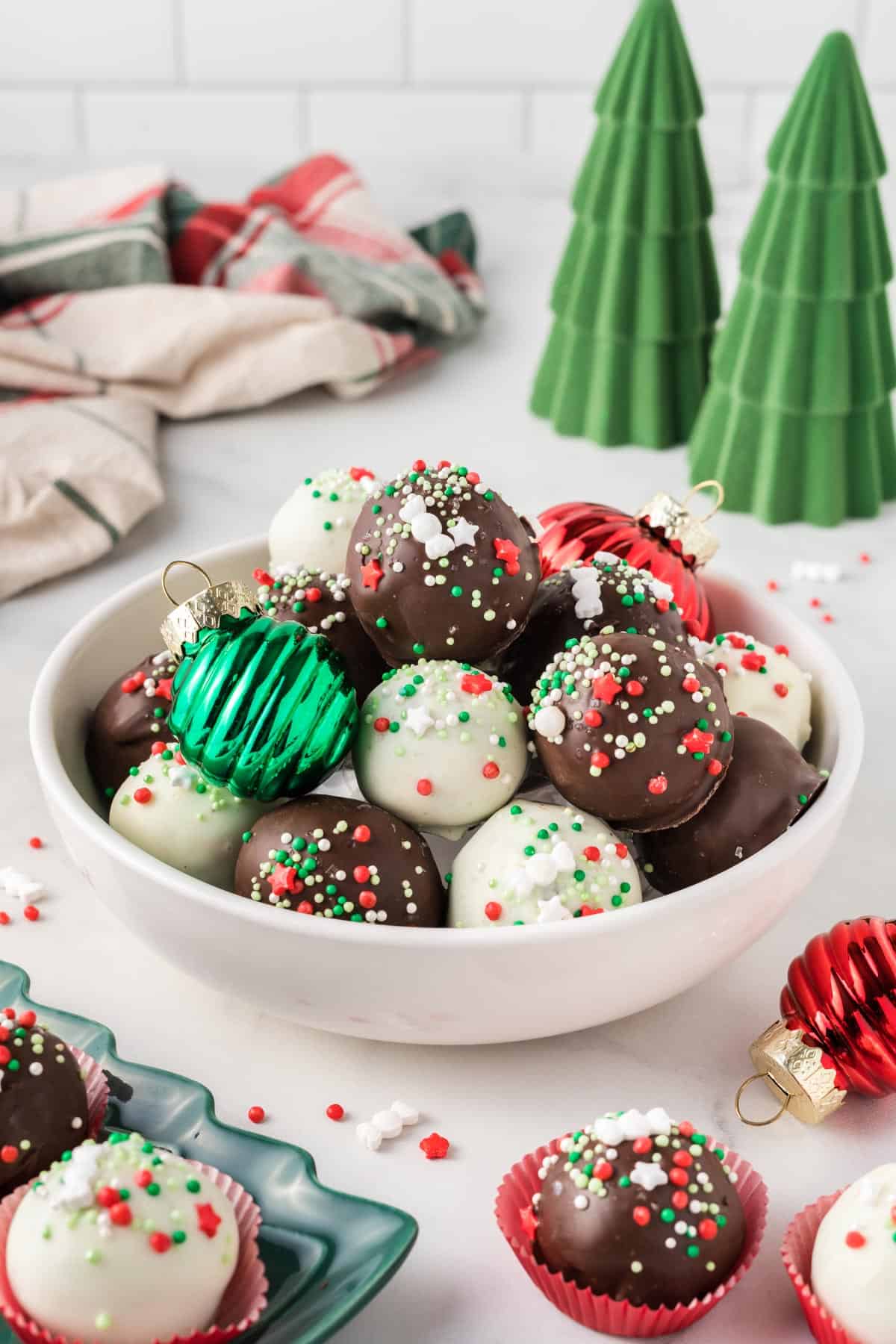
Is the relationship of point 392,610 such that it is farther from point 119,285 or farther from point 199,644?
point 119,285

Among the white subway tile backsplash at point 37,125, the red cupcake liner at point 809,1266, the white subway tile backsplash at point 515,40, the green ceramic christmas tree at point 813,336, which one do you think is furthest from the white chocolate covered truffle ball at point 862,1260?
the white subway tile backsplash at point 37,125

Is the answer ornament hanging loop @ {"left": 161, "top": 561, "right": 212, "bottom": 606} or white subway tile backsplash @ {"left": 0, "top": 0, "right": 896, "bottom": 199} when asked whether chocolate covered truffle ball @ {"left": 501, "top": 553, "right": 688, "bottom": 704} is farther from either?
white subway tile backsplash @ {"left": 0, "top": 0, "right": 896, "bottom": 199}

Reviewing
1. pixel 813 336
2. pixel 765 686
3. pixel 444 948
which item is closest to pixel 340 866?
pixel 444 948

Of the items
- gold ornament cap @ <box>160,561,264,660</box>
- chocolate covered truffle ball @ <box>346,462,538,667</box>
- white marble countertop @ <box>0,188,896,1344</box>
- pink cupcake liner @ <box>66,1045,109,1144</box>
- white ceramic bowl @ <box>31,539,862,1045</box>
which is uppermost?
chocolate covered truffle ball @ <box>346,462,538,667</box>

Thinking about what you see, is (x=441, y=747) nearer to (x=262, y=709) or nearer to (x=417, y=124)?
(x=262, y=709)

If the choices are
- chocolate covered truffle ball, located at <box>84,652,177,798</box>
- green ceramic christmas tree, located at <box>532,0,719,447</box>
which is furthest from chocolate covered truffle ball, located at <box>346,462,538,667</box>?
green ceramic christmas tree, located at <box>532,0,719,447</box>

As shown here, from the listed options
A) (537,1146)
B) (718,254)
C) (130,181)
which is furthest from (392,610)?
(718,254)
